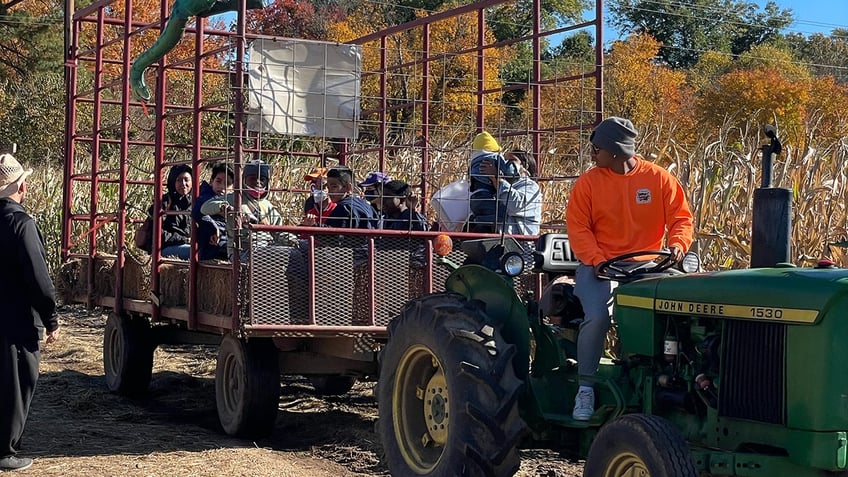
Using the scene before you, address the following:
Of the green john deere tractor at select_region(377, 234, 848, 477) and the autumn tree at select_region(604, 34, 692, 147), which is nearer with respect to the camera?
the green john deere tractor at select_region(377, 234, 848, 477)

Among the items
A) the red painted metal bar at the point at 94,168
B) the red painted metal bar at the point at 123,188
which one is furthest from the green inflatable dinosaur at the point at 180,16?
the red painted metal bar at the point at 94,168

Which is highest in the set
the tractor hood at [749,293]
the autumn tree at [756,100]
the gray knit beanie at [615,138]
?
the autumn tree at [756,100]

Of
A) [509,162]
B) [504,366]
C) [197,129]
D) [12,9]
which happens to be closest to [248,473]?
[504,366]

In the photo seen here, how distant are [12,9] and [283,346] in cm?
2850

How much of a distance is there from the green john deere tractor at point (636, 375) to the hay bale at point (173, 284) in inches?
106

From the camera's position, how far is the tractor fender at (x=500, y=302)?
617 cm

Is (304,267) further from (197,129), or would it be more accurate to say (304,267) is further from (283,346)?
(197,129)

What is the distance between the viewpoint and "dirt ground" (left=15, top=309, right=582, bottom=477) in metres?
7.33

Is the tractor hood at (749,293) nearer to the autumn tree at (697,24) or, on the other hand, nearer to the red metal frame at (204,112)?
the red metal frame at (204,112)

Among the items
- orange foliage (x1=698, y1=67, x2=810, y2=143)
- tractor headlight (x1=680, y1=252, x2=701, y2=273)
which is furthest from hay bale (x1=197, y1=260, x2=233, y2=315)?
orange foliage (x1=698, y1=67, x2=810, y2=143)

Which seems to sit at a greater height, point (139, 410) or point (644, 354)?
point (644, 354)

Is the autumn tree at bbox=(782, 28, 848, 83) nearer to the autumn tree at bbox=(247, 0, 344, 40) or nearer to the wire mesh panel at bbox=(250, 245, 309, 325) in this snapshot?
the autumn tree at bbox=(247, 0, 344, 40)

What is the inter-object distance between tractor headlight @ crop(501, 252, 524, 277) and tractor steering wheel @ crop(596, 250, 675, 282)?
0.64 m

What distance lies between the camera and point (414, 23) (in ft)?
33.8
